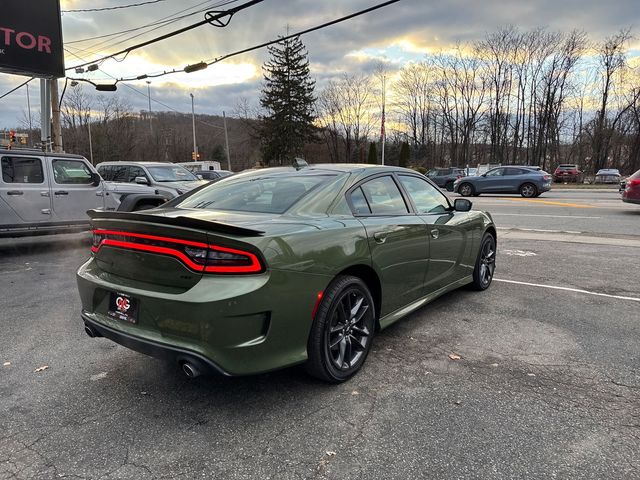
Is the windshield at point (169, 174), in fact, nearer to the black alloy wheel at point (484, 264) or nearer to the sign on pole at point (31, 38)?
the sign on pole at point (31, 38)

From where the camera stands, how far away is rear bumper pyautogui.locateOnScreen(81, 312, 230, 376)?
2.42 m

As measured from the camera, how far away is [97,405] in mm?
2826

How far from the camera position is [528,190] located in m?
21.7

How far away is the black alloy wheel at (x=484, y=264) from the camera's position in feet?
17.1

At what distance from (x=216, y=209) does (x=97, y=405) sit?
61.9 inches

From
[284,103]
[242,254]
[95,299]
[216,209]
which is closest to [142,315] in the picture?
[95,299]

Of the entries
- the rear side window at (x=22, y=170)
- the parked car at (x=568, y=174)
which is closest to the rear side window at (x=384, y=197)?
the rear side window at (x=22, y=170)

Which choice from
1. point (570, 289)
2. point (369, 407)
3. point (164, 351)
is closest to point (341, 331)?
point (369, 407)

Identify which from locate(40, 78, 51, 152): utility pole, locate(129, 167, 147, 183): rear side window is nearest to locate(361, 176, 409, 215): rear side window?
locate(129, 167, 147, 183): rear side window

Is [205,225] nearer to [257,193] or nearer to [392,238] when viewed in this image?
[257,193]

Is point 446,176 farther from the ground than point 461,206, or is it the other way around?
point 446,176

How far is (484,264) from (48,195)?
7599 mm

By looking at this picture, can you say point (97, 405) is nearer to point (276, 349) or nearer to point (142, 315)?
point (142, 315)

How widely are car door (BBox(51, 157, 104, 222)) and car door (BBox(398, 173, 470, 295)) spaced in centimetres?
688
